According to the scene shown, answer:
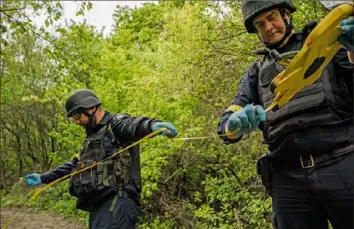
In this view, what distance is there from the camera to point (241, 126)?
2127 mm

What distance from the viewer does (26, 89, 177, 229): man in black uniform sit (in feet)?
12.0

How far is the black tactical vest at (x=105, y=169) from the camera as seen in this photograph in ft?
12.2

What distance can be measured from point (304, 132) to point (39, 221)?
33.0 feet

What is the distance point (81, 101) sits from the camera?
13.1ft

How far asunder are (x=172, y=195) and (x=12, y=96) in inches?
443

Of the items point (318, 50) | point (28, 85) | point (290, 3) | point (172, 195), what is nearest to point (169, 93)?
point (172, 195)

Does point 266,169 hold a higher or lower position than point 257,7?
lower

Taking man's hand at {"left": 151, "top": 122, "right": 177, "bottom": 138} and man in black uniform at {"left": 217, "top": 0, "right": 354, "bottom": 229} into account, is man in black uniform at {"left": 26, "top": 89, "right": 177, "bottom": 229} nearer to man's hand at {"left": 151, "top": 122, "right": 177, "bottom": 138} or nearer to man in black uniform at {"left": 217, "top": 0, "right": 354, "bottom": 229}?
man's hand at {"left": 151, "top": 122, "right": 177, "bottom": 138}

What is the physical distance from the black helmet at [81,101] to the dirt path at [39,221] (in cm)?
589

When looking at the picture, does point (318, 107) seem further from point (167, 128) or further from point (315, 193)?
point (167, 128)

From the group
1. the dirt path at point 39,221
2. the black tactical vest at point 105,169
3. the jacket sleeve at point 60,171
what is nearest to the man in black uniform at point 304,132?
the black tactical vest at point 105,169

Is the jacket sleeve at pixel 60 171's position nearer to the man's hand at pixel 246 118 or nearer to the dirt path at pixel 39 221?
the man's hand at pixel 246 118

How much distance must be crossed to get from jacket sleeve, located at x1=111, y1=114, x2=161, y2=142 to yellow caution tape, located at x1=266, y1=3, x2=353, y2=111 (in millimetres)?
1397

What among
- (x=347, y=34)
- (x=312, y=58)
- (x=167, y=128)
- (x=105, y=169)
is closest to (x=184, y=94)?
(x=105, y=169)
